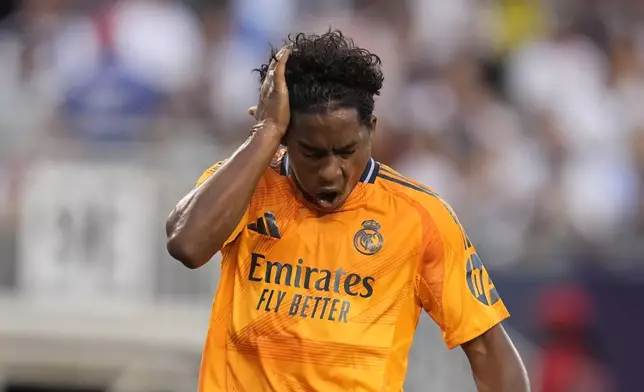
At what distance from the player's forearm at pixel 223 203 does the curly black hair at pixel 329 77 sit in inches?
6.3

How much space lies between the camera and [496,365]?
435cm

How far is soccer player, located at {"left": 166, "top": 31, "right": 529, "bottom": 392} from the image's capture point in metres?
4.13

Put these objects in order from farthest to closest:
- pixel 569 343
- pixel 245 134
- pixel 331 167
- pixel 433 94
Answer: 1. pixel 433 94
2. pixel 245 134
3. pixel 569 343
4. pixel 331 167

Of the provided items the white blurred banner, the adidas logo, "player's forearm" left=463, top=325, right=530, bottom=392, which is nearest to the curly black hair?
the adidas logo

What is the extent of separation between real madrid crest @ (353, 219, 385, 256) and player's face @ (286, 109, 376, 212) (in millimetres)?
168

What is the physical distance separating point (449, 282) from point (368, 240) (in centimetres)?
29

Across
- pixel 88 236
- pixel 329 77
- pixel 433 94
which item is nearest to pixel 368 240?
pixel 329 77

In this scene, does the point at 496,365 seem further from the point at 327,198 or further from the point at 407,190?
the point at 327,198

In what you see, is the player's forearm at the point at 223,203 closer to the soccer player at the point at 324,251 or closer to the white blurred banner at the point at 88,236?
the soccer player at the point at 324,251

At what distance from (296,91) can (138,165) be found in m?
5.45

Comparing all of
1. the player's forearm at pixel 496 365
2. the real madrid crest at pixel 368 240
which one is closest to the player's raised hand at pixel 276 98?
the real madrid crest at pixel 368 240

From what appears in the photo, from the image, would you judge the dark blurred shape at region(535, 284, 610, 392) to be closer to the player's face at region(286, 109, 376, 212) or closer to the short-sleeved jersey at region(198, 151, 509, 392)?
the short-sleeved jersey at region(198, 151, 509, 392)

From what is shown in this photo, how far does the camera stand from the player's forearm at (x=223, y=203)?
162 inches

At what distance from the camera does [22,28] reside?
38.0 feet
